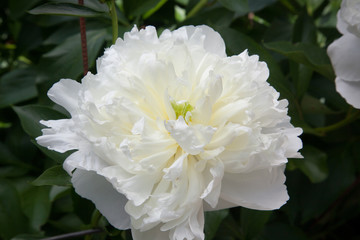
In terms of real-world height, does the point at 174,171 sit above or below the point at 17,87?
above

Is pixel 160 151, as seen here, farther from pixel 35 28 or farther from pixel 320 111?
pixel 35 28

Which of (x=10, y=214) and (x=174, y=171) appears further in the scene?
(x=10, y=214)

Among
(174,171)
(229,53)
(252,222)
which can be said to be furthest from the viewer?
(252,222)

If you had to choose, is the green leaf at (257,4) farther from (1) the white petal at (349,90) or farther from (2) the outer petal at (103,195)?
(2) the outer petal at (103,195)

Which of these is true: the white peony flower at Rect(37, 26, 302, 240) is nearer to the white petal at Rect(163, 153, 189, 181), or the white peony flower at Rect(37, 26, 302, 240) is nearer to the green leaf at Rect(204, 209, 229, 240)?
the white petal at Rect(163, 153, 189, 181)

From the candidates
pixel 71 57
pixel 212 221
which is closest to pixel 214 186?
pixel 212 221

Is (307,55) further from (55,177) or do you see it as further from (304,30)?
(55,177)

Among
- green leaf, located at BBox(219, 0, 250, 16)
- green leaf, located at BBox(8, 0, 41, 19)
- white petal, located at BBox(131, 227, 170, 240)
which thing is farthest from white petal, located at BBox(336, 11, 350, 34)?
green leaf, located at BBox(8, 0, 41, 19)
